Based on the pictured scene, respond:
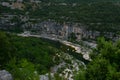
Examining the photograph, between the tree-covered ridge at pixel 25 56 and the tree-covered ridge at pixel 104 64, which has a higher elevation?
the tree-covered ridge at pixel 104 64

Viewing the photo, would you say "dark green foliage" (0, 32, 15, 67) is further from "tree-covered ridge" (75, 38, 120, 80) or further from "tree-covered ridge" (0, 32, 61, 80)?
"tree-covered ridge" (75, 38, 120, 80)

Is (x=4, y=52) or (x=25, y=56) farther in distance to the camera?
(x=25, y=56)

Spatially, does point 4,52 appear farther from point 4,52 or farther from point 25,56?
point 25,56

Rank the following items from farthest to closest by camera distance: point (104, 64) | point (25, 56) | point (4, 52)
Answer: point (25, 56) → point (4, 52) → point (104, 64)

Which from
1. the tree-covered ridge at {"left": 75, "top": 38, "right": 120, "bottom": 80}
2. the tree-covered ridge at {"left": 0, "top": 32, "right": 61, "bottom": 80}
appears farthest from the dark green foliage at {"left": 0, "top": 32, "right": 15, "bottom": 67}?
the tree-covered ridge at {"left": 75, "top": 38, "right": 120, "bottom": 80}

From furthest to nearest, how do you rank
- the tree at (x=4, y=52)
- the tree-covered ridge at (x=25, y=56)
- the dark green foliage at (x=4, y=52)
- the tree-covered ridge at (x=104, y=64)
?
1. the tree at (x=4, y=52)
2. the dark green foliage at (x=4, y=52)
3. the tree-covered ridge at (x=25, y=56)
4. the tree-covered ridge at (x=104, y=64)

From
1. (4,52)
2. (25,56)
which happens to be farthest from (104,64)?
(25,56)

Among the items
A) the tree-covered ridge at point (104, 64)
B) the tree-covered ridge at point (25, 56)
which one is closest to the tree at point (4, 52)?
the tree-covered ridge at point (25, 56)

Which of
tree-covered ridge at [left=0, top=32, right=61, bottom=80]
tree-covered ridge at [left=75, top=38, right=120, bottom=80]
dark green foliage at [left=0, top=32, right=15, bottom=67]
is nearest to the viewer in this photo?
tree-covered ridge at [left=75, top=38, right=120, bottom=80]

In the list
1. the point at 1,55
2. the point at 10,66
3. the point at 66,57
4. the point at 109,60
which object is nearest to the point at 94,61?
the point at 109,60

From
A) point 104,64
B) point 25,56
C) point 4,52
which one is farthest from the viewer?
point 25,56

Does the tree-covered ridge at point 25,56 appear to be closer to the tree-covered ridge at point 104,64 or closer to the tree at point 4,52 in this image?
the tree at point 4,52

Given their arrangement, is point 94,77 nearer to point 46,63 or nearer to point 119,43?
point 119,43
